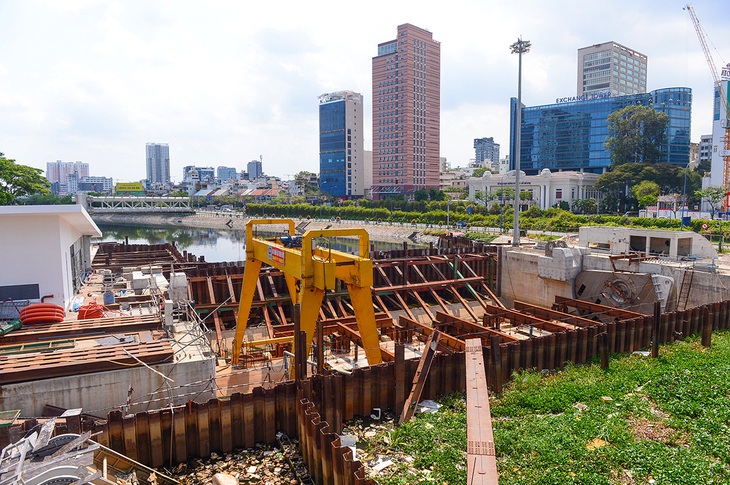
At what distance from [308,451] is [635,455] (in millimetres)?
6811

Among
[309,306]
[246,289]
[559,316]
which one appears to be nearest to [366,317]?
[309,306]

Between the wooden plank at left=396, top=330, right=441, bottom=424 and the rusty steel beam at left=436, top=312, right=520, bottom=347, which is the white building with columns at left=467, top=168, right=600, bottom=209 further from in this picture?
the wooden plank at left=396, top=330, right=441, bottom=424

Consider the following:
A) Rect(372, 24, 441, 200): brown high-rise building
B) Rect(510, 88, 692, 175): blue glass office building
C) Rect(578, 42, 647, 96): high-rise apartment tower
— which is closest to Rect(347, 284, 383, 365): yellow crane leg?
Rect(510, 88, 692, 175): blue glass office building

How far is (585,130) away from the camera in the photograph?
399 feet

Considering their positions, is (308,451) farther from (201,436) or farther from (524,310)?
(524,310)

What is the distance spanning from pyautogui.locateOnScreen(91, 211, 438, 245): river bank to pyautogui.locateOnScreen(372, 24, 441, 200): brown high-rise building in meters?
A: 36.3

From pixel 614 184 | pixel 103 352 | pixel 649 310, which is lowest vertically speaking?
pixel 649 310

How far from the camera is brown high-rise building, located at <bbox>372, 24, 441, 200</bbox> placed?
127375 mm

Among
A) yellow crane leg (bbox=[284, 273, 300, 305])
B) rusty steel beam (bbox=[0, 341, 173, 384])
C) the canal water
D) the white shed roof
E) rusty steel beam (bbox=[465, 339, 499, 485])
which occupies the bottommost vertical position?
the canal water

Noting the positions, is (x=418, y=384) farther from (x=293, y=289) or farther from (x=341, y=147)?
(x=341, y=147)

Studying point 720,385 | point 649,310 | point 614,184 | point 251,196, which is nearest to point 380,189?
point 251,196

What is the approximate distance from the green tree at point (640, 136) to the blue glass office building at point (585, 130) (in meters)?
15.0

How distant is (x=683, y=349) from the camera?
17719mm

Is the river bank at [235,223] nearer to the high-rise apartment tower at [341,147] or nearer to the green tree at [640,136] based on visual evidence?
the high-rise apartment tower at [341,147]
